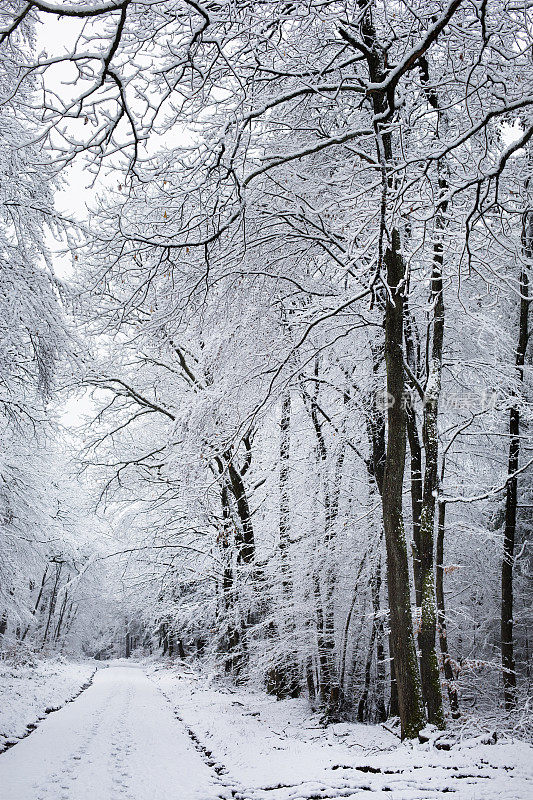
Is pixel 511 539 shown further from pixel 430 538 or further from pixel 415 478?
pixel 430 538

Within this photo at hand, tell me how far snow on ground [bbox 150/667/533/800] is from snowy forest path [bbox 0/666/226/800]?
0.44 metres

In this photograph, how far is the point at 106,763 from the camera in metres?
5.93

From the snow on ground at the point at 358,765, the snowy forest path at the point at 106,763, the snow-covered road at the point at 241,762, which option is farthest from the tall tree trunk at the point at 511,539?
the snowy forest path at the point at 106,763

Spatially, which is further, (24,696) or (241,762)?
(24,696)

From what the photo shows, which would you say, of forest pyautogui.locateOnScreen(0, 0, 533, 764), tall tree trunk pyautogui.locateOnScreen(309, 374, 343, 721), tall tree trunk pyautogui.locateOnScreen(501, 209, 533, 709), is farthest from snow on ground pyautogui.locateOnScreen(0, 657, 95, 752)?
tall tree trunk pyautogui.locateOnScreen(501, 209, 533, 709)

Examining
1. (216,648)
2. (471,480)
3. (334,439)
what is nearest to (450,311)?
(334,439)

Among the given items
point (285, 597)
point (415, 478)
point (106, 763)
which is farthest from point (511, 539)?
point (106, 763)

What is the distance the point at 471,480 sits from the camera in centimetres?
1209

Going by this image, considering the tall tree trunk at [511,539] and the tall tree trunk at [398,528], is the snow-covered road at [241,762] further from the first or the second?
the tall tree trunk at [511,539]

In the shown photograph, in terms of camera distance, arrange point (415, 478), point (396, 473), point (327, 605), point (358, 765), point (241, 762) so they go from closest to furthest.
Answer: point (358, 765), point (241, 762), point (396, 473), point (415, 478), point (327, 605)

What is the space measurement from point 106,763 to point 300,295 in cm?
665

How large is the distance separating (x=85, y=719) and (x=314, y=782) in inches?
257

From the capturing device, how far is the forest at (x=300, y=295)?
4.75 m

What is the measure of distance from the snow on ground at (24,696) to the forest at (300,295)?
9.72ft
